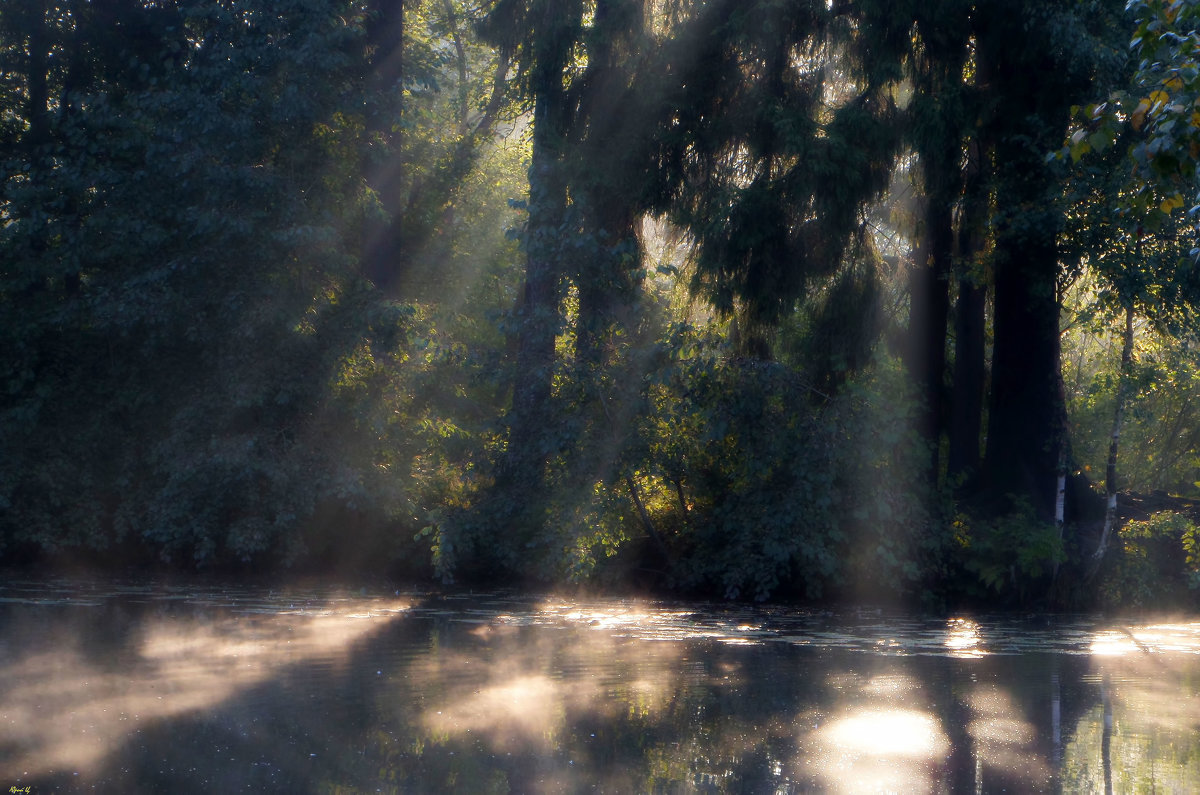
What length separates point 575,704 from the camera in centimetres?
866

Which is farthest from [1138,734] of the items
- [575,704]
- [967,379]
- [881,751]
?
[967,379]

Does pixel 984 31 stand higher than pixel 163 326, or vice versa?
pixel 984 31

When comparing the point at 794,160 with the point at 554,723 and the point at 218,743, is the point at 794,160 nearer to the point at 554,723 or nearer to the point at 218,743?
the point at 554,723

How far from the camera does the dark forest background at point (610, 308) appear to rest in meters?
16.6

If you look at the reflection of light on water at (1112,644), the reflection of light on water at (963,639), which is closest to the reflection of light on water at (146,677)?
the reflection of light on water at (963,639)

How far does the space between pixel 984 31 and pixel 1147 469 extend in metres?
13.6

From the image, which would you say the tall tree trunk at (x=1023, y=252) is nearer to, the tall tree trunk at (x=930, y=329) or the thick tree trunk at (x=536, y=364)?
the tall tree trunk at (x=930, y=329)

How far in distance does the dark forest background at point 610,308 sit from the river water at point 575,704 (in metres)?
3.22

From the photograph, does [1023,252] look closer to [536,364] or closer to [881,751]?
[536,364]

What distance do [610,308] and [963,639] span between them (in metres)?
7.28

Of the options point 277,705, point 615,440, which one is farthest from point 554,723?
point 615,440

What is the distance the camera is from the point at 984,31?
17094 millimetres

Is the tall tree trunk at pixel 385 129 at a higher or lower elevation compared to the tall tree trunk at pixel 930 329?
higher

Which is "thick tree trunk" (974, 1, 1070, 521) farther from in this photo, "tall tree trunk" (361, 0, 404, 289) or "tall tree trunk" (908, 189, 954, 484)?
"tall tree trunk" (361, 0, 404, 289)
